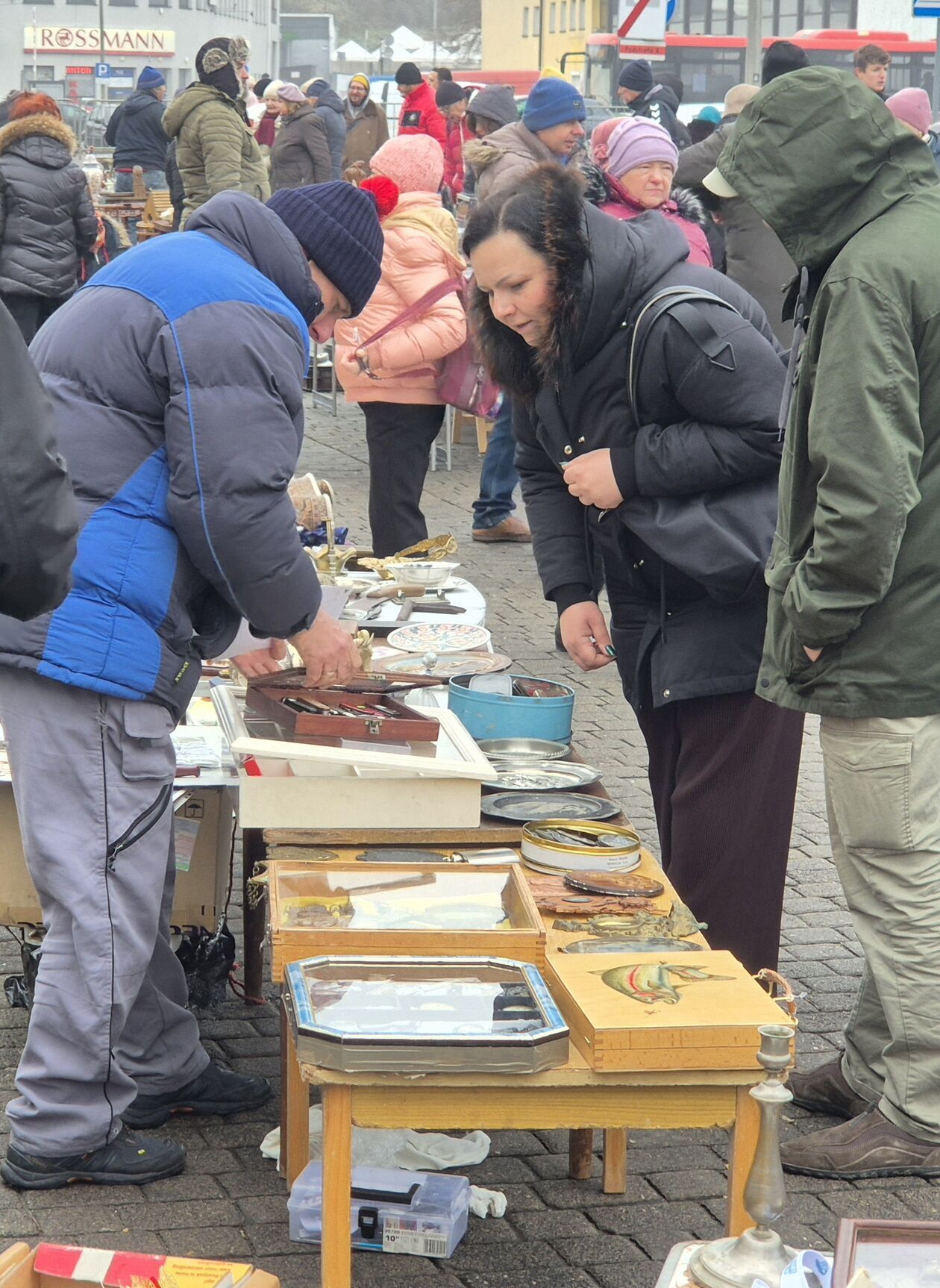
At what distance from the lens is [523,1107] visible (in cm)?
219

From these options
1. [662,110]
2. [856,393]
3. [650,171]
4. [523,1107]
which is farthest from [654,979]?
[662,110]

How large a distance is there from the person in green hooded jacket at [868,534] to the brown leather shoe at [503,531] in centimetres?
571

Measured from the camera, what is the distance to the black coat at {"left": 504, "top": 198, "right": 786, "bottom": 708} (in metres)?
3.08

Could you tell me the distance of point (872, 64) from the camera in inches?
447

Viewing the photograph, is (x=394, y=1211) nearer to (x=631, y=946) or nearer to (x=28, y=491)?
(x=631, y=946)

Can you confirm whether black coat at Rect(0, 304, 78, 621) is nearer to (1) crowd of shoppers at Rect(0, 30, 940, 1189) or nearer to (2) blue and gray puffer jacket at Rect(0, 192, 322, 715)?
(1) crowd of shoppers at Rect(0, 30, 940, 1189)

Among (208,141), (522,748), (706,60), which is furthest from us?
(706,60)

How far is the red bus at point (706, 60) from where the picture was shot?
1215 inches

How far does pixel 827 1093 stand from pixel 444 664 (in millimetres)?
1364

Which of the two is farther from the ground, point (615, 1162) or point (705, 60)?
point (705, 60)

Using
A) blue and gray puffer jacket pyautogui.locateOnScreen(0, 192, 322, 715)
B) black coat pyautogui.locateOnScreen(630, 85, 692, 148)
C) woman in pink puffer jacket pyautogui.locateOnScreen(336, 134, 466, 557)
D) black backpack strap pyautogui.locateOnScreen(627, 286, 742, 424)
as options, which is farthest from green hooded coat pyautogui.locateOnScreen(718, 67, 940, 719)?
black coat pyautogui.locateOnScreen(630, 85, 692, 148)

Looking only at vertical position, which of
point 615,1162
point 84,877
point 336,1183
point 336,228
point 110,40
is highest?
point 110,40

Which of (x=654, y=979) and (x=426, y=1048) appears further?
(x=654, y=979)

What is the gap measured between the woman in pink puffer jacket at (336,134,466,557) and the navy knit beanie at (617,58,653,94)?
22.3 feet
